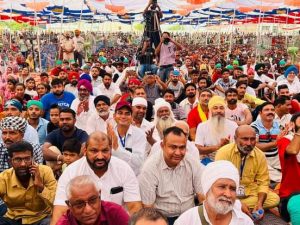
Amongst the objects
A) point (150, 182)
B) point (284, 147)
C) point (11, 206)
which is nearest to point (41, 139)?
point (11, 206)

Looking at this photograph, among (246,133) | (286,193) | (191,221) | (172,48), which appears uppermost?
(172,48)

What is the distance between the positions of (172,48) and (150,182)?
7420mm

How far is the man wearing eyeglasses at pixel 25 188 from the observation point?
400 centimetres

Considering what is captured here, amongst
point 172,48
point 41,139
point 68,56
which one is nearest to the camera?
point 41,139

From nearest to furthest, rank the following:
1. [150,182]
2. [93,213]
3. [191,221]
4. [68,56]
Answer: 1. [93,213]
2. [191,221]
3. [150,182]
4. [68,56]

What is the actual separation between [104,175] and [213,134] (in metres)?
2.47

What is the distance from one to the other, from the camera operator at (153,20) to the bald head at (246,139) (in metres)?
6.58

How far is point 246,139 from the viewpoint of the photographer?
178 inches

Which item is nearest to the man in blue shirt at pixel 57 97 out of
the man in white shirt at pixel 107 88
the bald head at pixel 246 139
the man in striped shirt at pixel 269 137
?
the man in white shirt at pixel 107 88

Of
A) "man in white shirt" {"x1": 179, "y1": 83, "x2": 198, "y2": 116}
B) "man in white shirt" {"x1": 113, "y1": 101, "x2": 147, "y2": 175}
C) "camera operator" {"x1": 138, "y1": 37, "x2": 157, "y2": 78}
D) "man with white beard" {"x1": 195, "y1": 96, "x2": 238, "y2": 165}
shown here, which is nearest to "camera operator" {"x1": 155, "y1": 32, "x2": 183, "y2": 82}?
"camera operator" {"x1": 138, "y1": 37, "x2": 157, "y2": 78}

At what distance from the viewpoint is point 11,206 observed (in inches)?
164

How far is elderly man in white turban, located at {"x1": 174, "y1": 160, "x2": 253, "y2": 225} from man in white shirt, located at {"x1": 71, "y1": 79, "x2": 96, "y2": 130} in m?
3.78

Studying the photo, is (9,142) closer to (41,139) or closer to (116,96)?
(41,139)

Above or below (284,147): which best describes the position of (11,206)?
below
